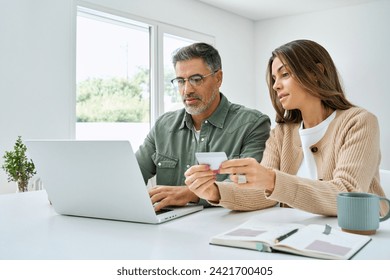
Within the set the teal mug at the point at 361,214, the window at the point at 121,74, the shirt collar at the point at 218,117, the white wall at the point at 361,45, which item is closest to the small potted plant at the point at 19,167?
the window at the point at 121,74

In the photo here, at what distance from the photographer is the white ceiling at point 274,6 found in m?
4.88

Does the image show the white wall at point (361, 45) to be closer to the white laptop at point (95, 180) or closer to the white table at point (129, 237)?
the white table at point (129, 237)

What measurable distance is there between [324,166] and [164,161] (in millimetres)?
732

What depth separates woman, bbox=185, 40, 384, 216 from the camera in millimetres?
1173

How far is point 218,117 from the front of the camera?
1860mm

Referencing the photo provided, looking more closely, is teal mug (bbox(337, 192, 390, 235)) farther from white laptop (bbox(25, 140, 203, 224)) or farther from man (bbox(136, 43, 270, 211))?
man (bbox(136, 43, 270, 211))

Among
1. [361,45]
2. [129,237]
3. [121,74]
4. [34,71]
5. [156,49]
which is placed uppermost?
[361,45]

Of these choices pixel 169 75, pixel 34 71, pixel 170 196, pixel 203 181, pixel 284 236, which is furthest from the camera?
pixel 169 75

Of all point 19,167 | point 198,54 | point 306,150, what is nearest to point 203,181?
point 306,150

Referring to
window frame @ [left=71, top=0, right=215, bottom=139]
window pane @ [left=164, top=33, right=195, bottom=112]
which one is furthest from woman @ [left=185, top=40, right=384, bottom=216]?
window pane @ [left=164, top=33, right=195, bottom=112]

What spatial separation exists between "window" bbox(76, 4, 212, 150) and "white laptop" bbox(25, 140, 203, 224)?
95.2 inches

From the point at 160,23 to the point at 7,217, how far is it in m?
3.44

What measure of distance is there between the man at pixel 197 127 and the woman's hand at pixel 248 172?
557 millimetres

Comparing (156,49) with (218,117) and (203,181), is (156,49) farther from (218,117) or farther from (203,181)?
(203,181)
